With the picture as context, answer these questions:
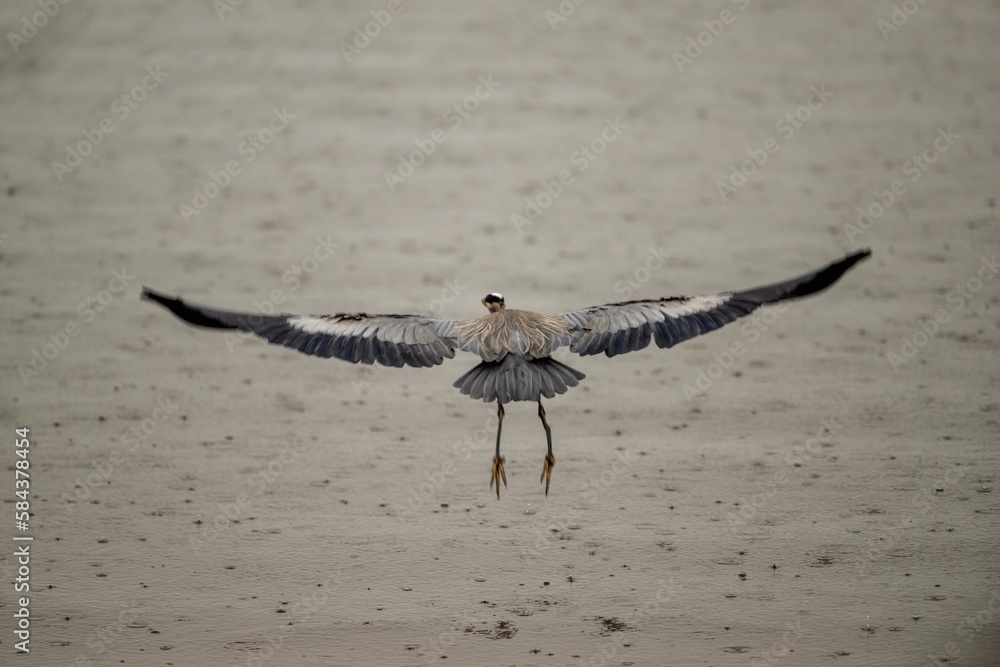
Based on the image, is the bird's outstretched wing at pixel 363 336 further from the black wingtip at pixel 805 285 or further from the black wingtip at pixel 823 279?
the black wingtip at pixel 823 279

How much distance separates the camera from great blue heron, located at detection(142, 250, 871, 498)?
7.55 metres

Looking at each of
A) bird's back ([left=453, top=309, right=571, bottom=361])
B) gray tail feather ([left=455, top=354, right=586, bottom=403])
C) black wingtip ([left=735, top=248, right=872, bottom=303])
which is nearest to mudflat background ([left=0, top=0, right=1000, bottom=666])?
gray tail feather ([left=455, top=354, right=586, bottom=403])

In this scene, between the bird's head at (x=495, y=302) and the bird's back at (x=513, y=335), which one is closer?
the bird's back at (x=513, y=335)

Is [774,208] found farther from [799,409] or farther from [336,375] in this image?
[336,375]

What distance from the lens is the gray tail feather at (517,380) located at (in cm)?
746

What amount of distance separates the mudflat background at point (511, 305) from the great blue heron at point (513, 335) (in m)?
1.30

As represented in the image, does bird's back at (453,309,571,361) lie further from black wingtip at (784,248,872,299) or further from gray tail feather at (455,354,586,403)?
black wingtip at (784,248,872,299)

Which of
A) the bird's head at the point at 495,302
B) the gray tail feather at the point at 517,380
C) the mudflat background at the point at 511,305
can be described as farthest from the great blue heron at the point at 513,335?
the mudflat background at the point at 511,305

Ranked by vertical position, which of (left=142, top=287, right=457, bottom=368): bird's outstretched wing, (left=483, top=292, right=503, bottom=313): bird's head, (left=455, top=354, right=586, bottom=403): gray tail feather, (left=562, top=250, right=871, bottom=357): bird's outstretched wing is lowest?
(left=455, top=354, right=586, bottom=403): gray tail feather

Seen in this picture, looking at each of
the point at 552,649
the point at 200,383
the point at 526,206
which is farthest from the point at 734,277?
the point at 552,649

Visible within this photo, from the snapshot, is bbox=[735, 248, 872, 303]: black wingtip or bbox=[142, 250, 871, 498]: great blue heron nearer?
bbox=[735, 248, 872, 303]: black wingtip

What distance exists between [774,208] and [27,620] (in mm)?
9012

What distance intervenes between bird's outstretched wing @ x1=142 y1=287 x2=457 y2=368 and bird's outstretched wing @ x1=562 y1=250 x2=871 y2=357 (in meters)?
0.80

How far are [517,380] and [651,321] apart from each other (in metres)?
0.97
